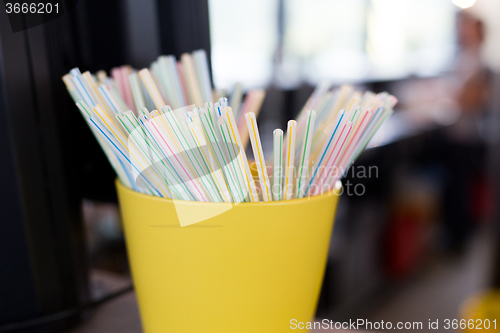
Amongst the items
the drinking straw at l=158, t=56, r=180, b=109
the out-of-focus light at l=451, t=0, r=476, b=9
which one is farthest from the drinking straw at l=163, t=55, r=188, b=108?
the out-of-focus light at l=451, t=0, r=476, b=9

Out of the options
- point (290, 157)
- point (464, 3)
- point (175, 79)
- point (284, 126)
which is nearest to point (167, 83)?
point (175, 79)

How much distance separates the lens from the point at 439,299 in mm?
1331

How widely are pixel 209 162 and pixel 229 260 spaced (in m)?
0.05

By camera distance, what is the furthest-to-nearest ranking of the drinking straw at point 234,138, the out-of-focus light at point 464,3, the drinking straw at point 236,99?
1. the out-of-focus light at point 464,3
2. the drinking straw at point 236,99
3. the drinking straw at point 234,138

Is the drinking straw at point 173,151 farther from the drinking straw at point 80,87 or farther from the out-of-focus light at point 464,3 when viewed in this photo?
the out-of-focus light at point 464,3

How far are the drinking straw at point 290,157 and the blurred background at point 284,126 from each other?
12 cm

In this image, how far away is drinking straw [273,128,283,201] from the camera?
17 cm

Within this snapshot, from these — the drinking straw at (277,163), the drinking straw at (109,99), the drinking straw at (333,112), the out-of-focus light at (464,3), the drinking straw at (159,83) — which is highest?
the out-of-focus light at (464,3)

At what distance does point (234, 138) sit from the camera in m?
0.17

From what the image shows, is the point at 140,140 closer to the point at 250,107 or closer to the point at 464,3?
the point at 250,107

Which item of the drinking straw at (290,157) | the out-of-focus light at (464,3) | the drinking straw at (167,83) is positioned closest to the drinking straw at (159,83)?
the drinking straw at (167,83)

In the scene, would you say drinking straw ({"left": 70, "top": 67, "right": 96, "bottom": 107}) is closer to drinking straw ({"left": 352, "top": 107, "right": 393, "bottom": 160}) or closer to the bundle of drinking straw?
the bundle of drinking straw

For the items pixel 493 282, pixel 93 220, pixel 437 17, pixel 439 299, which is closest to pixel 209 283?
pixel 93 220

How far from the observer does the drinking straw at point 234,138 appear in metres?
0.17
